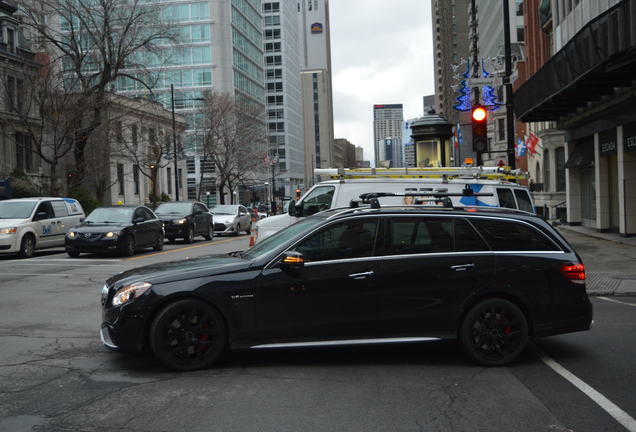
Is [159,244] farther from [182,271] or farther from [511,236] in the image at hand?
[511,236]

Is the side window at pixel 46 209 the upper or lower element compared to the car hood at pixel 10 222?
upper

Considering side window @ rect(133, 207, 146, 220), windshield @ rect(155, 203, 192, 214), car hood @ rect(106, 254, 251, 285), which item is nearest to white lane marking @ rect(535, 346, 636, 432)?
car hood @ rect(106, 254, 251, 285)

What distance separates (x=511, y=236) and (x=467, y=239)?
0.50 meters

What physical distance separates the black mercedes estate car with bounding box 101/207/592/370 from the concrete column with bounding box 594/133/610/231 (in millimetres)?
19435

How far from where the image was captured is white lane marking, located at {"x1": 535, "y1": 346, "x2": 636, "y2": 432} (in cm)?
503

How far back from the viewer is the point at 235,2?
88.6m

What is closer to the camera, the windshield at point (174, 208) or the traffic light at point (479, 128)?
the traffic light at point (479, 128)

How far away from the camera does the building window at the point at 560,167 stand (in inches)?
1356

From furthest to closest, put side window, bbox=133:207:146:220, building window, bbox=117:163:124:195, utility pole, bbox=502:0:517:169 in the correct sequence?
building window, bbox=117:163:124:195
side window, bbox=133:207:146:220
utility pole, bbox=502:0:517:169

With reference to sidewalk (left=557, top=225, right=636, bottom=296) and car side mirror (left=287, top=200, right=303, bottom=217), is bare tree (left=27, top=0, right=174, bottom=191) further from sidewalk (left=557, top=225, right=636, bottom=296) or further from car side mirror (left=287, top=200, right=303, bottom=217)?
sidewalk (left=557, top=225, right=636, bottom=296)

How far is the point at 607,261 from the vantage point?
16.3 m

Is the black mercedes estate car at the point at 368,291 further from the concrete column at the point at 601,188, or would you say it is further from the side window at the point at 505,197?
the concrete column at the point at 601,188

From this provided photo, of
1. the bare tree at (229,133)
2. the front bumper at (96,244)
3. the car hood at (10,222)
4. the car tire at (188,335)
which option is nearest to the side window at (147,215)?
the front bumper at (96,244)

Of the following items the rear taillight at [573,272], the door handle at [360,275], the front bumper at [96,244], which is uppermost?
the door handle at [360,275]
